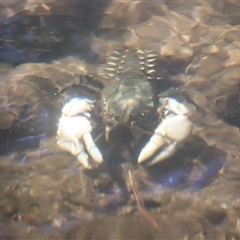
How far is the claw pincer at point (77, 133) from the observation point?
130 inches

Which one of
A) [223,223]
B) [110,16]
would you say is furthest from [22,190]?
[110,16]

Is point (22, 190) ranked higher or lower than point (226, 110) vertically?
lower

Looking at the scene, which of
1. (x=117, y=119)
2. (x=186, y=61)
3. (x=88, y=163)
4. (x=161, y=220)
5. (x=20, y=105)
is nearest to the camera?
(x=161, y=220)

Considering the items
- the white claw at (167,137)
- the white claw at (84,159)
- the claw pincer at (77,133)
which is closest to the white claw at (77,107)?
the claw pincer at (77,133)

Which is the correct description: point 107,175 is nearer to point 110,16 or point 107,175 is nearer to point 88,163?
point 88,163

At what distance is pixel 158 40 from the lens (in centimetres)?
459

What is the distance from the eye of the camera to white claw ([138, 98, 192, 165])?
3.32m

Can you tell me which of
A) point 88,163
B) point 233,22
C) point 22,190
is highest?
point 233,22

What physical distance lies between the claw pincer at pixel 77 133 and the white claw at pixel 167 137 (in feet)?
1.69

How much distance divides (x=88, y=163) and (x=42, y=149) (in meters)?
0.63

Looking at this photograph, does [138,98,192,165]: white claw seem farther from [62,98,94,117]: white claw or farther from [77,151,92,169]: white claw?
[62,98,94,117]: white claw

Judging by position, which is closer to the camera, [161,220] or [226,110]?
[161,220]

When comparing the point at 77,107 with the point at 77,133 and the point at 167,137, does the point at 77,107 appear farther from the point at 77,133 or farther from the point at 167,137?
the point at 167,137

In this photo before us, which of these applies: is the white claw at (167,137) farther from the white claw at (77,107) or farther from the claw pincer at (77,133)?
the white claw at (77,107)
